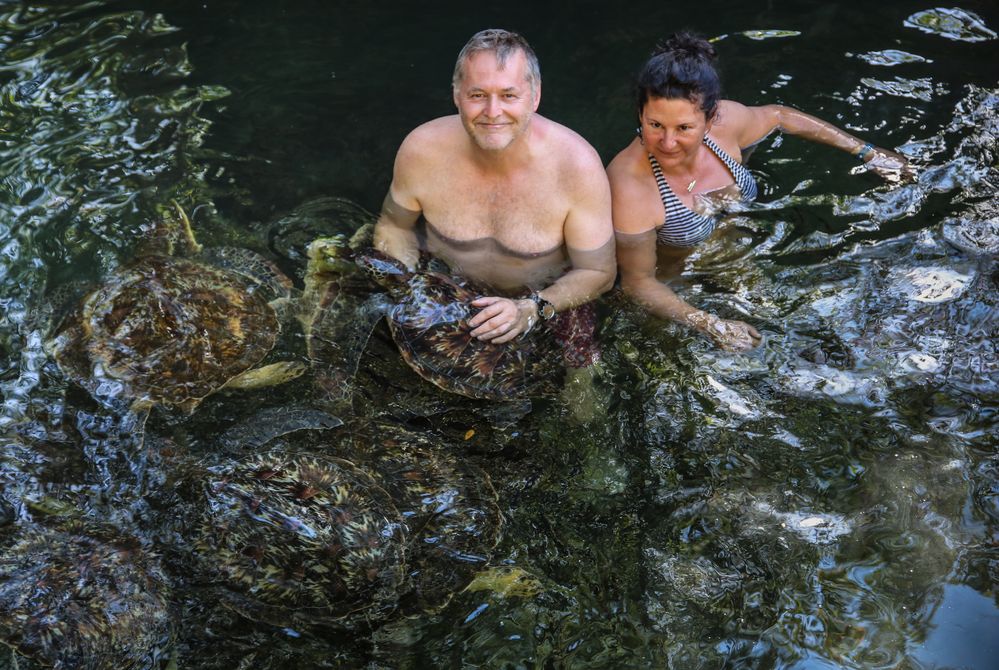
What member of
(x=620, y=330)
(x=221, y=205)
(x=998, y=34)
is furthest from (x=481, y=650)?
(x=998, y=34)

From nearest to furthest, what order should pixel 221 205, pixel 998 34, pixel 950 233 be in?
pixel 950 233
pixel 221 205
pixel 998 34

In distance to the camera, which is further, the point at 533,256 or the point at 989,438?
the point at 533,256

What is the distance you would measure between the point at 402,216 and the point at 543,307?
0.91 m

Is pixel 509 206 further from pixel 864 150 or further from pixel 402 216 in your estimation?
pixel 864 150

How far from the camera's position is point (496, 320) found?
3.55 m

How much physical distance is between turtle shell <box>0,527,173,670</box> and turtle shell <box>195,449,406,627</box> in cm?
26

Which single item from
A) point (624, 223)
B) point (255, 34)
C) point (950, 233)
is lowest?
point (950, 233)

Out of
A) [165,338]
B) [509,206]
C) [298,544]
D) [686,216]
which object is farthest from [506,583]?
[686,216]

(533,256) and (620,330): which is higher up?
(533,256)

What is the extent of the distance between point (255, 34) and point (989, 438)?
529cm

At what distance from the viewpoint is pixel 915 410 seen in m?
3.56

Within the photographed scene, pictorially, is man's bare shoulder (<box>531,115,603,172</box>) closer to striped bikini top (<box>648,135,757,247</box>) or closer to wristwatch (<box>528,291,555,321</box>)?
striped bikini top (<box>648,135,757,247</box>)

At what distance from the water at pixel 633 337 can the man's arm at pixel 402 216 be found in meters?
0.52

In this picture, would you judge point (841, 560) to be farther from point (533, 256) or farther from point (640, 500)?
point (533, 256)
